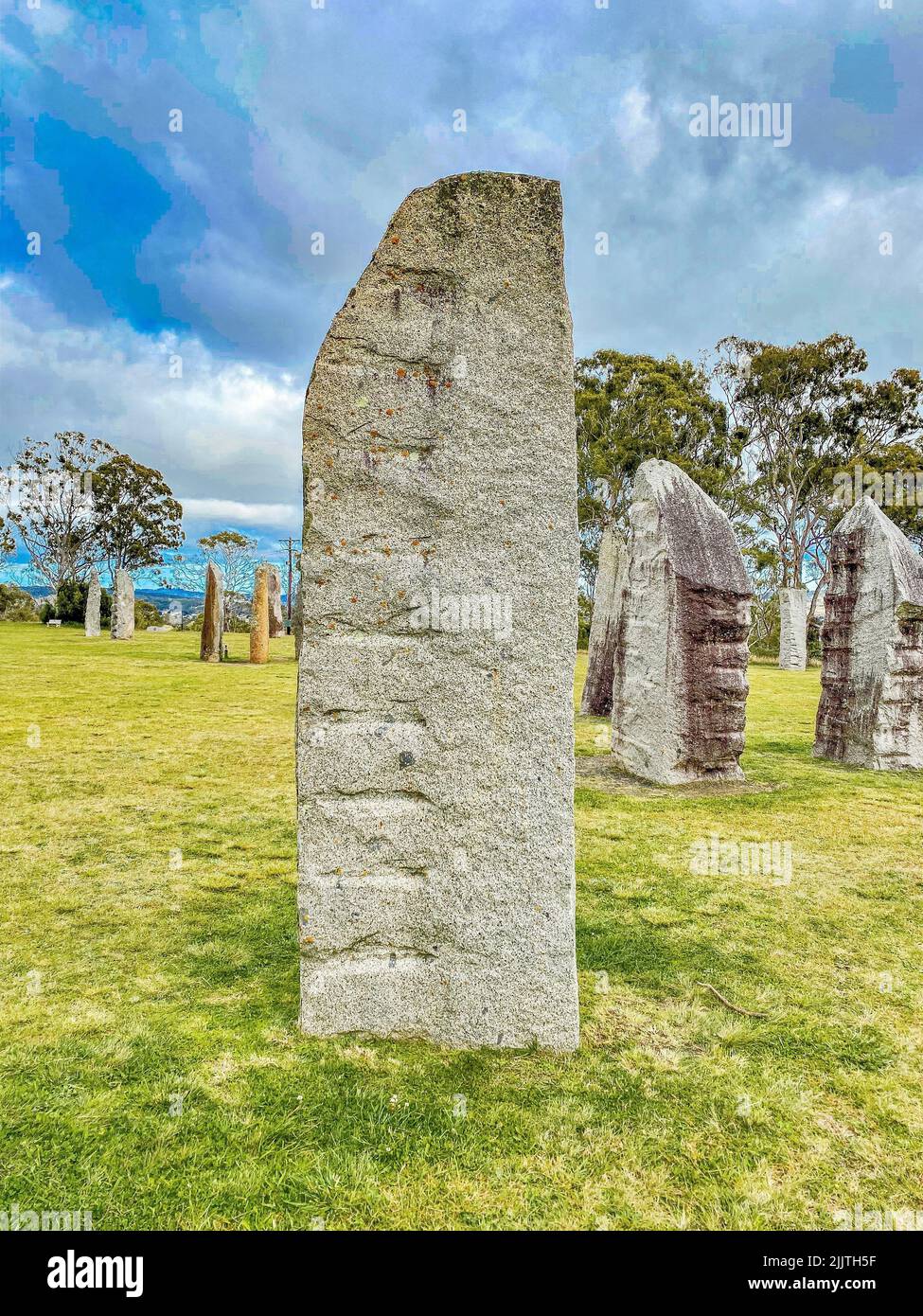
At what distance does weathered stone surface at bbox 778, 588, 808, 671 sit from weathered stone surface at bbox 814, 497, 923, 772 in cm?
1297

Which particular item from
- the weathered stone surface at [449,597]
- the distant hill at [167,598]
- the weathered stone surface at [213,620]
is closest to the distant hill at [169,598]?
the distant hill at [167,598]

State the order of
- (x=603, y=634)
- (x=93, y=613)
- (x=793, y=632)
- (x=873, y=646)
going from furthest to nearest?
(x=93, y=613)
(x=793, y=632)
(x=603, y=634)
(x=873, y=646)

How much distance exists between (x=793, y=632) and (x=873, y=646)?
47.3 feet

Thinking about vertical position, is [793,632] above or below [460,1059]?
above

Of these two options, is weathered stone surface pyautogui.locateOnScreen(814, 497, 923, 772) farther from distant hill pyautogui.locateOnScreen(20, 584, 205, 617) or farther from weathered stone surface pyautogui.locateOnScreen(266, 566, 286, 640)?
distant hill pyautogui.locateOnScreen(20, 584, 205, 617)

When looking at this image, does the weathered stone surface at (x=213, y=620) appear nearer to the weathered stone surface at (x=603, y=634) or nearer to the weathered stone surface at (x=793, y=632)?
the weathered stone surface at (x=603, y=634)

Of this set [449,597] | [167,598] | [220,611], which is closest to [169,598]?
[167,598]

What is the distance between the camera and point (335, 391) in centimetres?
262

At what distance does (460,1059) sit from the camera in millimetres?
2629

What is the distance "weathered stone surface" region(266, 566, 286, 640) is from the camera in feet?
63.4

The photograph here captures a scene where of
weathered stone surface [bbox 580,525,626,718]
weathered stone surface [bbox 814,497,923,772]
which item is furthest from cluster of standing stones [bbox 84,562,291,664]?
weathered stone surface [bbox 814,497,923,772]

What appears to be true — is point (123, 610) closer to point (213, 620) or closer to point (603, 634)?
point (213, 620)

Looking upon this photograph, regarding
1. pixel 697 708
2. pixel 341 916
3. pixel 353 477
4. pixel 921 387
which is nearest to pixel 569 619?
pixel 353 477
